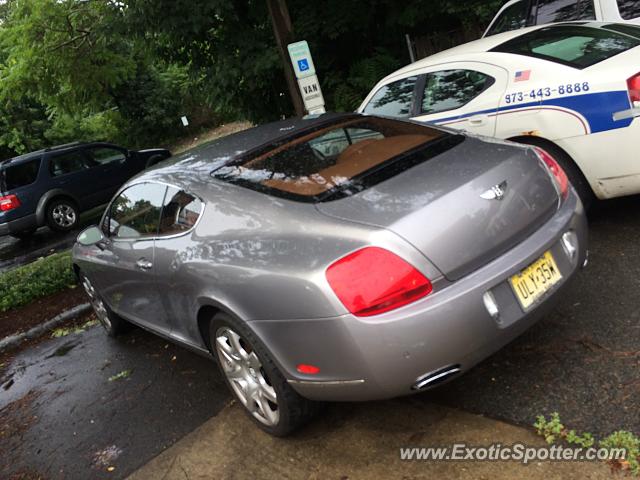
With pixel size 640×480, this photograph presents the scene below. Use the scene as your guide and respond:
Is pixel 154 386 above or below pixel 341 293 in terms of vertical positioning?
below

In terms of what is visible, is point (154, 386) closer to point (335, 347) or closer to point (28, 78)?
point (335, 347)

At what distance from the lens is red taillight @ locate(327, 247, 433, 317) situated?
96.6 inches

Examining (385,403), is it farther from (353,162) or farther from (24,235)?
(24,235)

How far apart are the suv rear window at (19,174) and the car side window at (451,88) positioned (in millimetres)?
9845

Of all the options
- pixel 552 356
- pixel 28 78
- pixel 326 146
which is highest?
pixel 28 78

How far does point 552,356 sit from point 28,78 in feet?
40.2

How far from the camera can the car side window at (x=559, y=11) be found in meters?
6.59

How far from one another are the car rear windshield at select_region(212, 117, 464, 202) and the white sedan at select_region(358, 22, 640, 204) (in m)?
1.17

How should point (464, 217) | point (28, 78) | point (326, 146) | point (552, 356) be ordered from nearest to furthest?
point (464, 217) < point (552, 356) < point (326, 146) < point (28, 78)

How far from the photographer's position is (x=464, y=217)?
2.63 m

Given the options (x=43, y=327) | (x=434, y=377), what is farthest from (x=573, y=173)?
(x=43, y=327)

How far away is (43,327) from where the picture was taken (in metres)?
6.05

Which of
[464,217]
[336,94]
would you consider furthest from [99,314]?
[336,94]

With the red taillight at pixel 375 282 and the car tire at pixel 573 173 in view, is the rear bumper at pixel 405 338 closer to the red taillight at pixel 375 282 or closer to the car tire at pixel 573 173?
the red taillight at pixel 375 282
